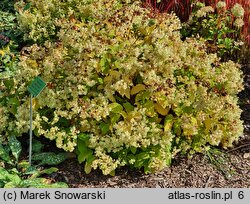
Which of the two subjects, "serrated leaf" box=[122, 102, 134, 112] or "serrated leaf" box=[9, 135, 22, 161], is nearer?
"serrated leaf" box=[122, 102, 134, 112]

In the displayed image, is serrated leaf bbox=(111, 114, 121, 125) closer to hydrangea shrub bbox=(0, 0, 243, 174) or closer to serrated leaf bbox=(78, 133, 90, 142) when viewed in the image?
hydrangea shrub bbox=(0, 0, 243, 174)

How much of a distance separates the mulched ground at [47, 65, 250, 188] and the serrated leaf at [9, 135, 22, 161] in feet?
0.88

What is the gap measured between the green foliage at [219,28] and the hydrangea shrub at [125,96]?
73cm

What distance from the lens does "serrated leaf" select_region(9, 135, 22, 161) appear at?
3.49 metres

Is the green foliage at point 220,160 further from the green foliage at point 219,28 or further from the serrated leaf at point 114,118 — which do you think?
the green foliage at point 219,28

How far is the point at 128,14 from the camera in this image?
3.66 meters

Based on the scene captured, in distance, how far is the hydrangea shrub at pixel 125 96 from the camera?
3.27m

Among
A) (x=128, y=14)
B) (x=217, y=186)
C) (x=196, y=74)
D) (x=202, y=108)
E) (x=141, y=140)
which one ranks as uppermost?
(x=128, y=14)

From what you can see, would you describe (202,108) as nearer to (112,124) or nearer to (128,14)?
(112,124)

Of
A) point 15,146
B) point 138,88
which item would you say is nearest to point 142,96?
point 138,88

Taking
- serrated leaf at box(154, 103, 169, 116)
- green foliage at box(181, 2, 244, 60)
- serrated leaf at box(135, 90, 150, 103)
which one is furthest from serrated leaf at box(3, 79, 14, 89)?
green foliage at box(181, 2, 244, 60)

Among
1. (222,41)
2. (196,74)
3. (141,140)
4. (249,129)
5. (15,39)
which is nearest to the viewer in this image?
(141,140)

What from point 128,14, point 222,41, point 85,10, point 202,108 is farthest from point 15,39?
point 202,108

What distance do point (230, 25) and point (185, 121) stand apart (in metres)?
1.48
